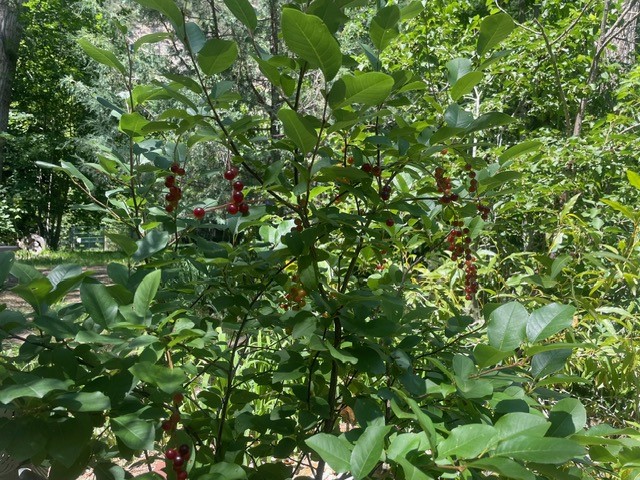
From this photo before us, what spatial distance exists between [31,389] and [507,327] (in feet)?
1.99

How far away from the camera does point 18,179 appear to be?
53.9 ft

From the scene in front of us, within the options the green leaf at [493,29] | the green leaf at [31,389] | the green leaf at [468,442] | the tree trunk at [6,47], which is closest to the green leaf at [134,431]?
the green leaf at [31,389]

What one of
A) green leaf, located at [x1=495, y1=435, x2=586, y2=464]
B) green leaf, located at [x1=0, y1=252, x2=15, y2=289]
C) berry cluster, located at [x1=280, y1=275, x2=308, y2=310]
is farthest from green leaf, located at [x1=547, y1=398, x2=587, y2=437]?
green leaf, located at [x1=0, y1=252, x2=15, y2=289]

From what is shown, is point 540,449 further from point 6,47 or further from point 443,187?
point 6,47

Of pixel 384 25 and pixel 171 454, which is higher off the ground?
pixel 384 25

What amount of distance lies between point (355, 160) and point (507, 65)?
9.32ft

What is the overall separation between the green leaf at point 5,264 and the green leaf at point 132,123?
35 cm

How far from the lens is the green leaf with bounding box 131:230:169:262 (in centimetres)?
95

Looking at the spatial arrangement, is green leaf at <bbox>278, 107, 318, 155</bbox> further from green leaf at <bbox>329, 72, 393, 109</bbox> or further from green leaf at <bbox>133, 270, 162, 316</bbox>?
green leaf at <bbox>133, 270, 162, 316</bbox>

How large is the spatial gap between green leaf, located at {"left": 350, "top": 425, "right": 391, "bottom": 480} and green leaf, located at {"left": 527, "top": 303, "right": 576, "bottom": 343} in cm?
27

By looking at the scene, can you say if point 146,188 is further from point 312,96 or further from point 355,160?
point 312,96

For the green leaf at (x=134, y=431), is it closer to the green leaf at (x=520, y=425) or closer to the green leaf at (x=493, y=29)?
the green leaf at (x=520, y=425)

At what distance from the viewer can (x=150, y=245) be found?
96cm

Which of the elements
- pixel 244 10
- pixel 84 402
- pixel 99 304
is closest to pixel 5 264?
pixel 99 304
